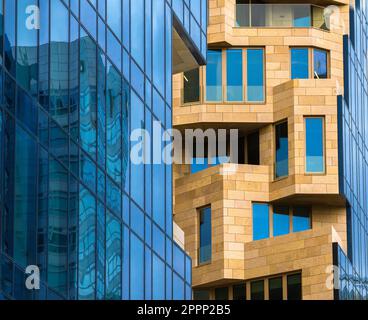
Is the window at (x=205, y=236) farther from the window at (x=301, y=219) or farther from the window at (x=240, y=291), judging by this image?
the window at (x=301, y=219)

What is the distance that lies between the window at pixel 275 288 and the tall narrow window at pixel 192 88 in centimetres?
1036

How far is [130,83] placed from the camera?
49.9 metres

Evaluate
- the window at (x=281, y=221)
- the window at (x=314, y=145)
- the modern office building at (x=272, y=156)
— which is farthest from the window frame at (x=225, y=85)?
the window at (x=281, y=221)

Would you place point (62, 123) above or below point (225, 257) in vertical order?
below

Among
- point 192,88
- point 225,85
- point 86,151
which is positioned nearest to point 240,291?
point 225,85

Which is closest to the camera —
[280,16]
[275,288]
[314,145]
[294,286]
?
[294,286]

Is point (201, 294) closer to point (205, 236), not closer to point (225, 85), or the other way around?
point (205, 236)

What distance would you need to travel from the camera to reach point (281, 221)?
85.6 m

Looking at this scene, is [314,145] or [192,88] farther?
[192,88]

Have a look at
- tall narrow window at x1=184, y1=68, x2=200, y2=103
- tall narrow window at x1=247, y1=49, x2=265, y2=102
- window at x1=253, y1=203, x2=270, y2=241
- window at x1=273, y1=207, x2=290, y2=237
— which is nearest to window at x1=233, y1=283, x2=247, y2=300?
window at x1=253, y1=203, x2=270, y2=241

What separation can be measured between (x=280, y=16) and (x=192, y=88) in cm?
607
